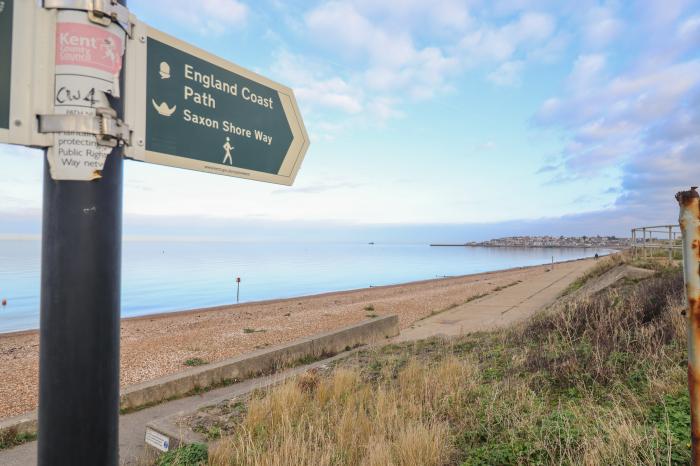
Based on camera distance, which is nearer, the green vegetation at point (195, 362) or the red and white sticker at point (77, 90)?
the red and white sticker at point (77, 90)

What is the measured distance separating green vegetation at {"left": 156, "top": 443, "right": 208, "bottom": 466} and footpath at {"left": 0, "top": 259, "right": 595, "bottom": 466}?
1.62 feet

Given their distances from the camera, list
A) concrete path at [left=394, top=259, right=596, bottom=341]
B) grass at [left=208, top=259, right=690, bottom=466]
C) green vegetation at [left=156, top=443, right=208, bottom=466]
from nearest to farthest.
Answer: grass at [left=208, top=259, right=690, bottom=466]
green vegetation at [left=156, top=443, right=208, bottom=466]
concrete path at [left=394, top=259, right=596, bottom=341]

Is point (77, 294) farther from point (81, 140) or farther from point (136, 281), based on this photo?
point (136, 281)

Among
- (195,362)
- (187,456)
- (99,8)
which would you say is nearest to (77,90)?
(99,8)

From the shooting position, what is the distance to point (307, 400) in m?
4.44

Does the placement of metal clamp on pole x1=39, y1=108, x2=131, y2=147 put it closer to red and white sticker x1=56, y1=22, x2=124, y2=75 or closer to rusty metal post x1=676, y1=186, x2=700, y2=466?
red and white sticker x1=56, y1=22, x2=124, y2=75

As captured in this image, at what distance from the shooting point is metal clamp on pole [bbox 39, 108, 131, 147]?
1358 millimetres

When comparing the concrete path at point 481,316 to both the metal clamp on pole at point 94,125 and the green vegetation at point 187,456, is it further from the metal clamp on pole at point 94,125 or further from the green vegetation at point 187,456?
the metal clamp on pole at point 94,125

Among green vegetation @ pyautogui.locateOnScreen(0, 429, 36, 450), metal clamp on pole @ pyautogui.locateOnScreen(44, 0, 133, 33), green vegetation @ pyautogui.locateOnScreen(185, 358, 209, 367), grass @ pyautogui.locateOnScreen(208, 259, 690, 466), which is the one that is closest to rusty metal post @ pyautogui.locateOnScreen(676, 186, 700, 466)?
grass @ pyautogui.locateOnScreen(208, 259, 690, 466)

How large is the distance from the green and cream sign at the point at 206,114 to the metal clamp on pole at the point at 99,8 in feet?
0.45

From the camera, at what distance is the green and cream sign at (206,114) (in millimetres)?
1634

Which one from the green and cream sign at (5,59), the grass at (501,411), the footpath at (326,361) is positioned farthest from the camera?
the footpath at (326,361)

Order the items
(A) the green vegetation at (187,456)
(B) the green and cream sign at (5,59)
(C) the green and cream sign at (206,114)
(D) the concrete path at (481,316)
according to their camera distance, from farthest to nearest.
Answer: (D) the concrete path at (481,316)
(A) the green vegetation at (187,456)
(C) the green and cream sign at (206,114)
(B) the green and cream sign at (5,59)

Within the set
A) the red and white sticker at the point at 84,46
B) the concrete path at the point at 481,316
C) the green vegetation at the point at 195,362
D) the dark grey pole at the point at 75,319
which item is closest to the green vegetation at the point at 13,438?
the green vegetation at the point at 195,362
